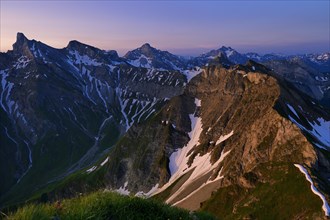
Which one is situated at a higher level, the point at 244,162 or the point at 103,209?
the point at 103,209

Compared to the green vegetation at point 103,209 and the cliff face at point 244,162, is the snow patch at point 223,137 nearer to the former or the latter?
the cliff face at point 244,162

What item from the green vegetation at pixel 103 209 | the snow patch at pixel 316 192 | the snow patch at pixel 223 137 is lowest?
the snow patch at pixel 223 137

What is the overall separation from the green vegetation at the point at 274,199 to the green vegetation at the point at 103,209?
7937 cm

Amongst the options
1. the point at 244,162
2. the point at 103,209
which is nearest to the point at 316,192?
the point at 244,162

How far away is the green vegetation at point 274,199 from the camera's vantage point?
87938mm

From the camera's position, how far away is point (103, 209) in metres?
9.82

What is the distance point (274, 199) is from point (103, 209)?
97.7 m

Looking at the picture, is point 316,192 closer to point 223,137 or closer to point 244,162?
point 244,162

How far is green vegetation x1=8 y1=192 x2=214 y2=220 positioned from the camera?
29.1ft

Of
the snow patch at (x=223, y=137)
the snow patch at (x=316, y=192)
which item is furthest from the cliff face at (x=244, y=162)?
the snow patch at (x=316, y=192)

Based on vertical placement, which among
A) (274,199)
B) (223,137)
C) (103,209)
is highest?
(103,209)

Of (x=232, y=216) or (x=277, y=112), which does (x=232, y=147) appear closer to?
(x=277, y=112)

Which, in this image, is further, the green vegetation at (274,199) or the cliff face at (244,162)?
the cliff face at (244,162)

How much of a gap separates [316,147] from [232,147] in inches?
2162
